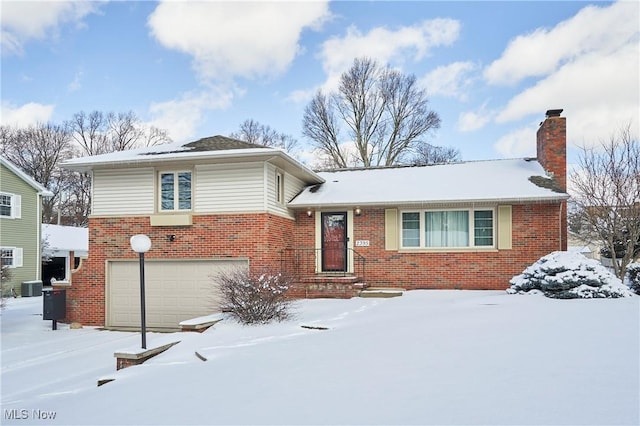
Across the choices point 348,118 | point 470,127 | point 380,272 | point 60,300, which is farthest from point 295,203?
point 348,118

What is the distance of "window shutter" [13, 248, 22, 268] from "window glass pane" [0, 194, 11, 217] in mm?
1716

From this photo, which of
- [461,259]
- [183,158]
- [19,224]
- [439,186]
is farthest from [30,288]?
[461,259]

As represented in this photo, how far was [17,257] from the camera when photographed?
71.2 feet

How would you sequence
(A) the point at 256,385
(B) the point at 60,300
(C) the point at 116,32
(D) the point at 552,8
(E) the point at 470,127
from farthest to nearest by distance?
(E) the point at 470,127, (C) the point at 116,32, (D) the point at 552,8, (B) the point at 60,300, (A) the point at 256,385

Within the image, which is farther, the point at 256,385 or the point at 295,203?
the point at 295,203

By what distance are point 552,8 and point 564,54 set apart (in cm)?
183

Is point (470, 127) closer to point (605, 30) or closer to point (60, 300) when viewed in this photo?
point (605, 30)

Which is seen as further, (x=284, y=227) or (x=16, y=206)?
(x=16, y=206)

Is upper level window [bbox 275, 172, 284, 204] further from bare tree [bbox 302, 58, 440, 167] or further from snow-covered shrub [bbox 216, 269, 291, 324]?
bare tree [bbox 302, 58, 440, 167]

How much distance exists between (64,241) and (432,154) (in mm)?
25286

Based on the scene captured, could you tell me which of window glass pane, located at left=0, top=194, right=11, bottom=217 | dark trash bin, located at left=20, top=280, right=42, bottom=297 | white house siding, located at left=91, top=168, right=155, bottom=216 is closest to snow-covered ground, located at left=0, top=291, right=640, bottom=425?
white house siding, located at left=91, top=168, right=155, bottom=216

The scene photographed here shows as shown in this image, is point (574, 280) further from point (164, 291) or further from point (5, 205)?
point (5, 205)

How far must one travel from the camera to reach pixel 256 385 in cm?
505

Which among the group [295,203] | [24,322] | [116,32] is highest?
[116,32]
